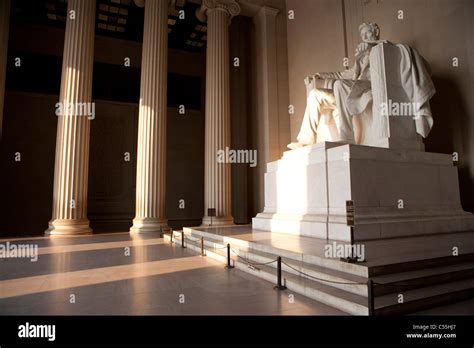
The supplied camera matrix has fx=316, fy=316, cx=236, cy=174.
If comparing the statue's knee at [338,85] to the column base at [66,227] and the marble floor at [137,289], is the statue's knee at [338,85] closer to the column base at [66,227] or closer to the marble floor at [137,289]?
the marble floor at [137,289]

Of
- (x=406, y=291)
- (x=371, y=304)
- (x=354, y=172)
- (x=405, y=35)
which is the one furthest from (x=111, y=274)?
(x=405, y=35)

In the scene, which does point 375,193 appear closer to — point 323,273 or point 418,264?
point 418,264

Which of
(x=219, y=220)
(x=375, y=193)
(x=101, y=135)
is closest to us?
(x=375, y=193)

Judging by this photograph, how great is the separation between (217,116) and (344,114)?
5.87 m

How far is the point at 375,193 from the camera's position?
187 inches

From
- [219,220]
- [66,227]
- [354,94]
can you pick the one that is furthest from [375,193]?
[66,227]

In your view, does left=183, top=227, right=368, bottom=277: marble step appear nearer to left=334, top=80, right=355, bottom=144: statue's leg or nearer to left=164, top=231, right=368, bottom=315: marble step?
left=164, top=231, right=368, bottom=315: marble step

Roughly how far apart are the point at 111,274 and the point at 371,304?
3072 mm

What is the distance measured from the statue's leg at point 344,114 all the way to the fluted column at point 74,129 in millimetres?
7469

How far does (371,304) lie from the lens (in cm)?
234

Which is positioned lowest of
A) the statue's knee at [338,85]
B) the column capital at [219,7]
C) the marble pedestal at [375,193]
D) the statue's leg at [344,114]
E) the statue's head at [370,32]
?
the marble pedestal at [375,193]

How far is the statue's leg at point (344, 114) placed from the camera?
5.70m

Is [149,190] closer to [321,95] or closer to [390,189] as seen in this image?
[321,95]

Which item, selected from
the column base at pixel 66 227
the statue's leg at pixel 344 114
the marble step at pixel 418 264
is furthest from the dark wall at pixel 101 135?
the marble step at pixel 418 264
